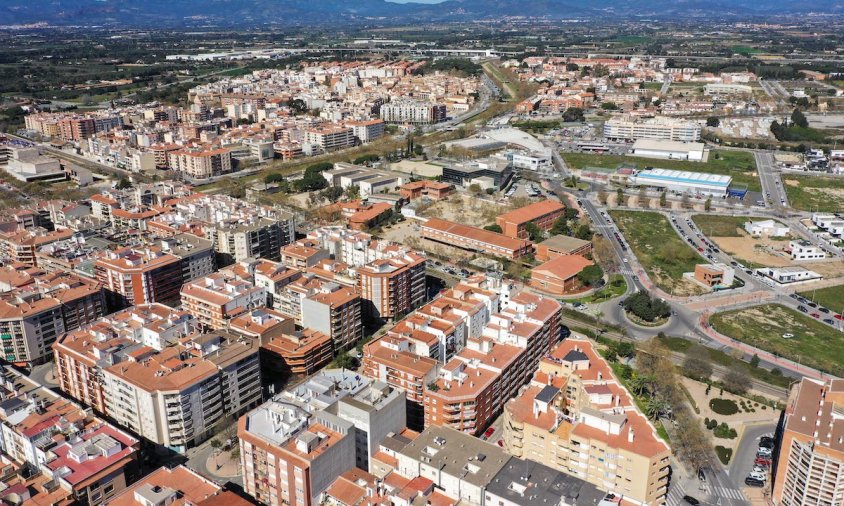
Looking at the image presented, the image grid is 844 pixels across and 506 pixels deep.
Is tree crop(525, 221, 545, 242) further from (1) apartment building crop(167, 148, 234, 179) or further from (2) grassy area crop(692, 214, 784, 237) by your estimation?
(1) apartment building crop(167, 148, 234, 179)

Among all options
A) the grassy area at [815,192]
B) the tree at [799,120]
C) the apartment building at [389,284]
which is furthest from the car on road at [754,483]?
the tree at [799,120]

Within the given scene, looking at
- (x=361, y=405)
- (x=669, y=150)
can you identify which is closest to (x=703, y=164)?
(x=669, y=150)

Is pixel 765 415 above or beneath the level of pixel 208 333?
beneath

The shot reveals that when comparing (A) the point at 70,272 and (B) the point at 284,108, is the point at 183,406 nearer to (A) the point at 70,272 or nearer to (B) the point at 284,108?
(A) the point at 70,272

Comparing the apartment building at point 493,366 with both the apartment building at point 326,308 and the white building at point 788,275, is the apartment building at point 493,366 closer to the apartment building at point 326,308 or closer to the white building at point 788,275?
the apartment building at point 326,308

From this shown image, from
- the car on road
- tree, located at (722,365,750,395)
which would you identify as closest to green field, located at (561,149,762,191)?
tree, located at (722,365,750,395)

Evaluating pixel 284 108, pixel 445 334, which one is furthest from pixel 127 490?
pixel 284 108
